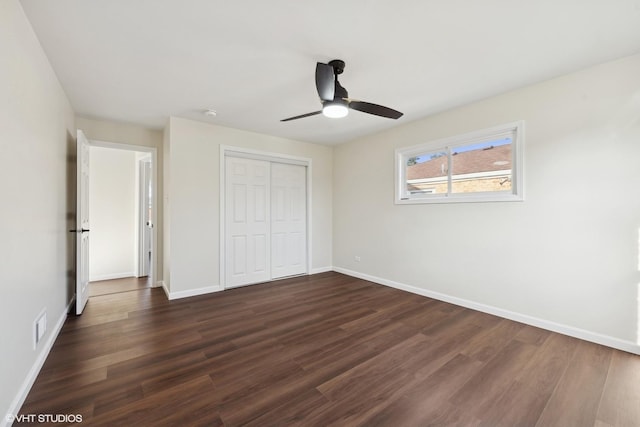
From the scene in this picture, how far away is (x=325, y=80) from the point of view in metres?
2.05

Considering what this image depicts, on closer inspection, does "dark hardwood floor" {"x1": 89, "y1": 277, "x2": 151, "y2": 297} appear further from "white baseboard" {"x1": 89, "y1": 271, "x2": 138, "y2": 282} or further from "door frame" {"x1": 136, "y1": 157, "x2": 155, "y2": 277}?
"door frame" {"x1": 136, "y1": 157, "x2": 155, "y2": 277}

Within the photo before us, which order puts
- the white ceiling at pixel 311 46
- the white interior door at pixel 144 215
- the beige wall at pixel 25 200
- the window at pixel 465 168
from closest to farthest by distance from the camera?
the beige wall at pixel 25 200, the white ceiling at pixel 311 46, the window at pixel 465 168, the white interior door at pixel 144 215

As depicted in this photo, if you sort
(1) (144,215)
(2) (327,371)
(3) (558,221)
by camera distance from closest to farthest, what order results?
(2) (327,371) → (3) (558,221) → (1) (144,215)

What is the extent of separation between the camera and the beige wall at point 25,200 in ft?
4.83

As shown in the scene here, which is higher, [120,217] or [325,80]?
[325,80]

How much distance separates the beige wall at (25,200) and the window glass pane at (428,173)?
4012mm

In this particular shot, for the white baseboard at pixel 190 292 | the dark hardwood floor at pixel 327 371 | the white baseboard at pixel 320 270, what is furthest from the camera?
the white baseboard at pixel 320 270

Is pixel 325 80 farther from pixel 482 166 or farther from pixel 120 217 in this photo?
pixel 120 217

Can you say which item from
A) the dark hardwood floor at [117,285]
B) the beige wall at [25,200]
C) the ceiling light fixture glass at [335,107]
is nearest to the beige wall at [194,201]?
the dark hardwood floor at [117,285]

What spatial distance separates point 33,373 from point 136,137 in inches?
126

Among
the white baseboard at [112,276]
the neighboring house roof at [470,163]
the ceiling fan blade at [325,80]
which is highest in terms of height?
the ceiling fan blade at [325,80]

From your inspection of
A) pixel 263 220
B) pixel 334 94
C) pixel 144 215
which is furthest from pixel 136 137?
pixel 334 94

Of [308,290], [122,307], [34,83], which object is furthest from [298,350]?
[34,83]

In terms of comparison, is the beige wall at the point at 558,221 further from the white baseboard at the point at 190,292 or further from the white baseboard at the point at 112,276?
the white baseboard at the point at 112,276
